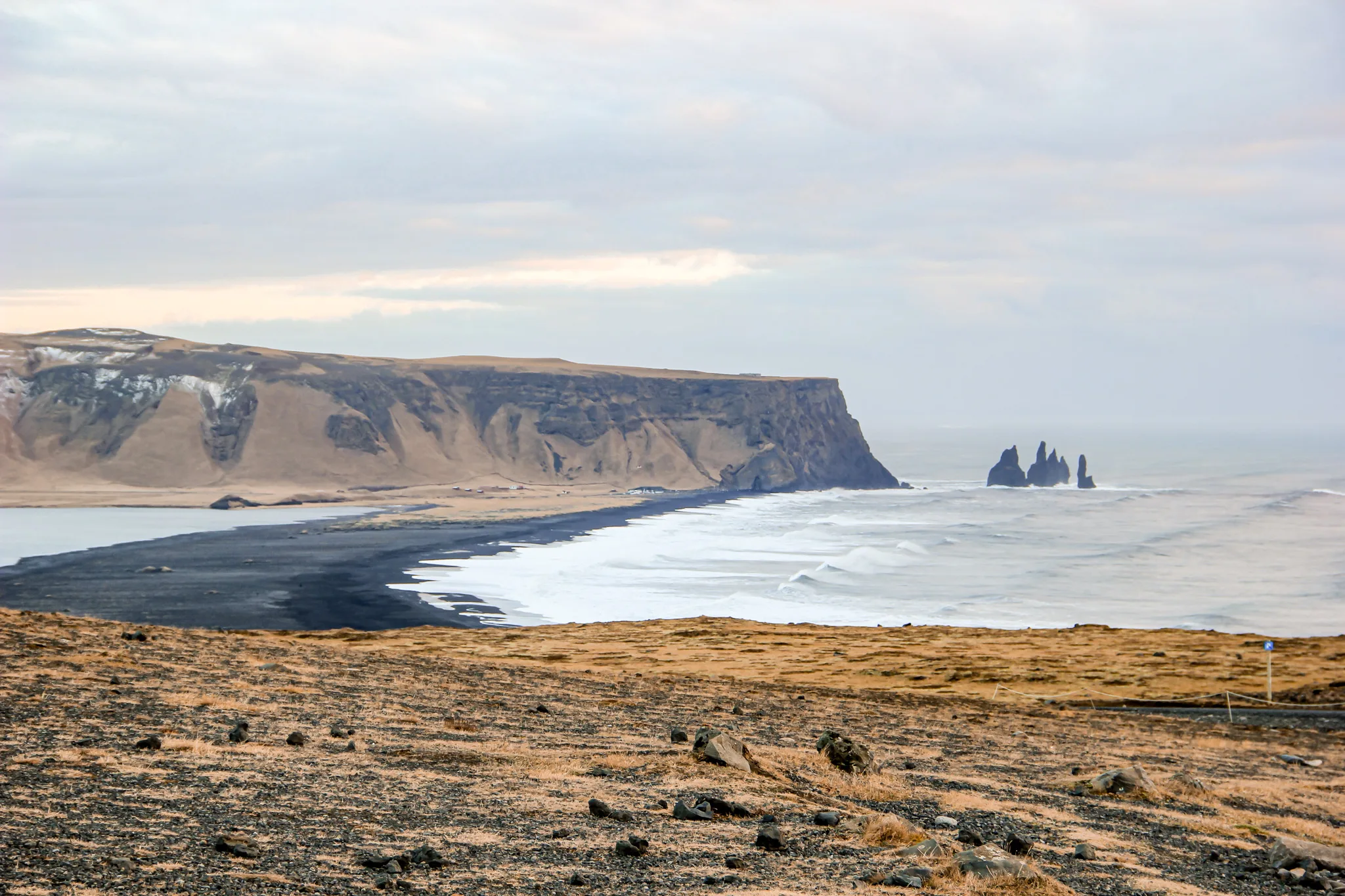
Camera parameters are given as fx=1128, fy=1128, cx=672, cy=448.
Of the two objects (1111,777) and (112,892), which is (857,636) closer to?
(1111,777)

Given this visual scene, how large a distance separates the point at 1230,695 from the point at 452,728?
876 inches

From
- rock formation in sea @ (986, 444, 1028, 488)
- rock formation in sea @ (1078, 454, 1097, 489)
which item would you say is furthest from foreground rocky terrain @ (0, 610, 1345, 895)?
rock formation in sea @ (986, 444, 1028, 488)

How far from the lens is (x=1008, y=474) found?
18075 cm

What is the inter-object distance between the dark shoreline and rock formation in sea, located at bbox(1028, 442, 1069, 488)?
107755mm

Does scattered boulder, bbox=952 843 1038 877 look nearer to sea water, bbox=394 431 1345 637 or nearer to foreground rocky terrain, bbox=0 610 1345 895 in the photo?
foreground rocky terrain, bbox=0 610 1345 895

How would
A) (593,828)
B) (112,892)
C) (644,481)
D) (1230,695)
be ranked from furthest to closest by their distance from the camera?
(644,481), (1230,695), (593,828), (112,892)

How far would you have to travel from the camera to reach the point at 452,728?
16766mm

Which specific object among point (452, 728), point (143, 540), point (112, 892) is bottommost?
point (143, 540)

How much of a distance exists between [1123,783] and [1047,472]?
178 m

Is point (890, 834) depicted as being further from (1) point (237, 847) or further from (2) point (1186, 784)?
(2) point (1186, 784)

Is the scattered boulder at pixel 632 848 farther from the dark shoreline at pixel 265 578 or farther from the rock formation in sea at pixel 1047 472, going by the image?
the rock formation in sea at pixel 1047 472

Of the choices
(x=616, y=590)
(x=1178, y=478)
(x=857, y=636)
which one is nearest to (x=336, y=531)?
(x=616, y=590)

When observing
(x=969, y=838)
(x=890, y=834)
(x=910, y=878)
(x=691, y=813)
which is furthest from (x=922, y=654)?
(x=910, y=878)

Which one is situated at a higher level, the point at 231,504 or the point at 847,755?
the point at 847,755
